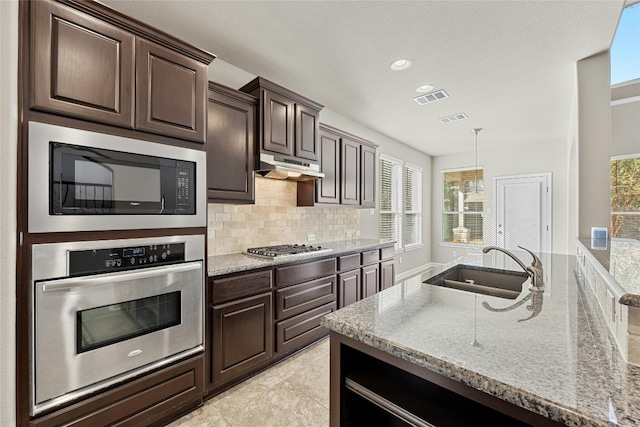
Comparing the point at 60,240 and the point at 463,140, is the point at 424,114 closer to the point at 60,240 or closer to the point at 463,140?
the point at 463,140

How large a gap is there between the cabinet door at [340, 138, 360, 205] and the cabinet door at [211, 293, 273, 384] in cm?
182

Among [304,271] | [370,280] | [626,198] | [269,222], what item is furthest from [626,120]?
[269,222]

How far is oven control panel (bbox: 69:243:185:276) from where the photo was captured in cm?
142

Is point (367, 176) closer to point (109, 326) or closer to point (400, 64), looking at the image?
point (400, 64)

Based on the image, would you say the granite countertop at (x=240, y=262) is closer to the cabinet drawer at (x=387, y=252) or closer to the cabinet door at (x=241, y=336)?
the cabinet door at (x=241, y=336)

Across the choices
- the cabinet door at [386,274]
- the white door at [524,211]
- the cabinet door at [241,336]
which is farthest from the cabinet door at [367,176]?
the white door at [524,211]

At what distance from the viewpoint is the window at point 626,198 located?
4113mm

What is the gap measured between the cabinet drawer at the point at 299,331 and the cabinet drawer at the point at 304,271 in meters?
0.34

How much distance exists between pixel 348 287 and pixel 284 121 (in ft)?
6.37

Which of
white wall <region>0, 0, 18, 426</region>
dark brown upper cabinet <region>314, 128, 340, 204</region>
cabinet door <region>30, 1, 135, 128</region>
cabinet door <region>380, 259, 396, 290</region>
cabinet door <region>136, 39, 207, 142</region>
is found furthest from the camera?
cabinet door <region>380, 259, 396, 290</region>

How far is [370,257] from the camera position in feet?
12.0

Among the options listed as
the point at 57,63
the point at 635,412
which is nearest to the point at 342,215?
the point at 57,63

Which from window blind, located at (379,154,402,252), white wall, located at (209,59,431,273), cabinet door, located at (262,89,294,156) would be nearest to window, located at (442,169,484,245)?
white wall, located at (209,59,431,273)

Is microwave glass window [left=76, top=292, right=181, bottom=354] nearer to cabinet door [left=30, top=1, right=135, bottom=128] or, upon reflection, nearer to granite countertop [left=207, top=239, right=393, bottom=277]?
granite countertop [left=207, top=239, right=393, bottom=277]
